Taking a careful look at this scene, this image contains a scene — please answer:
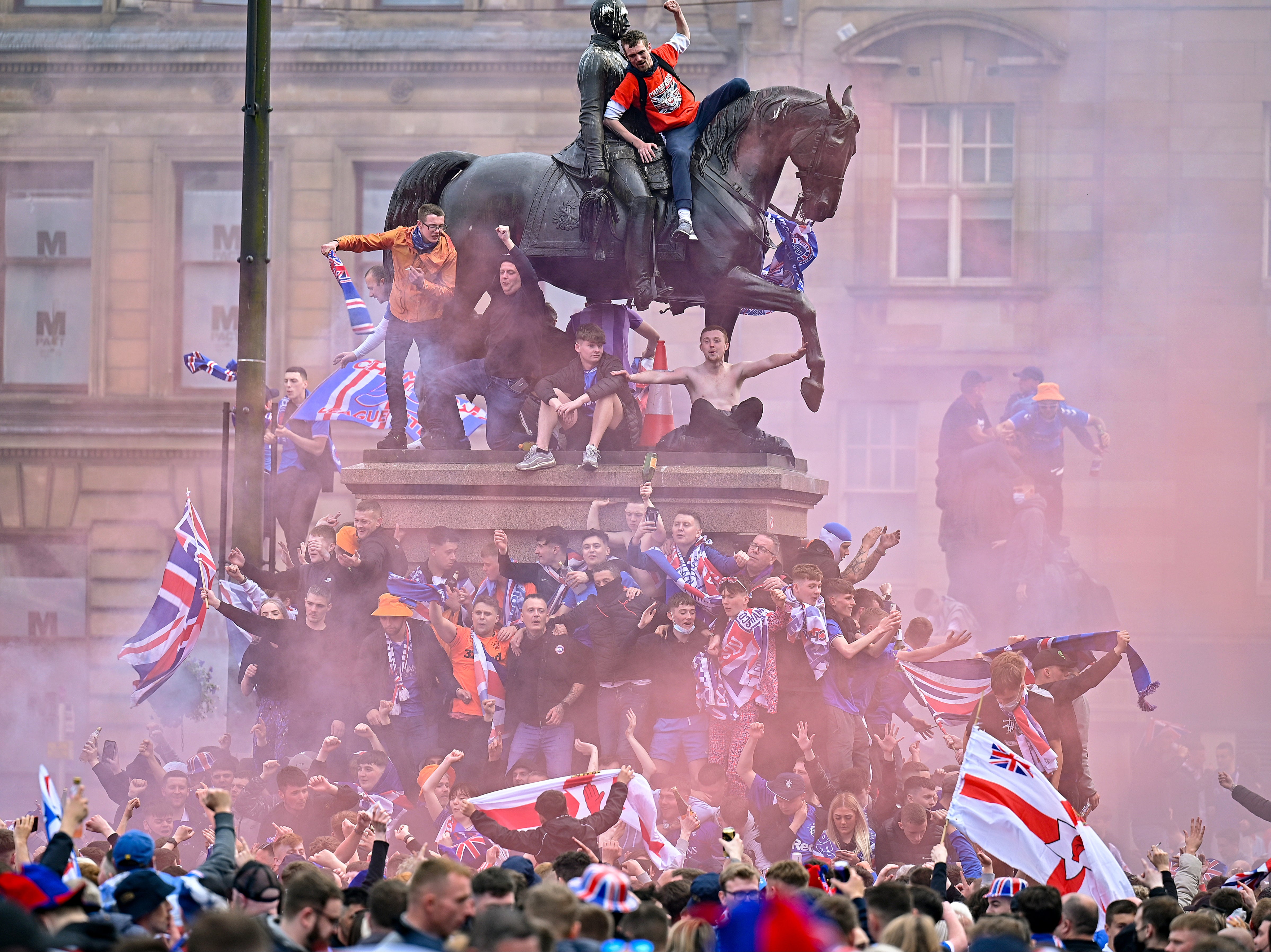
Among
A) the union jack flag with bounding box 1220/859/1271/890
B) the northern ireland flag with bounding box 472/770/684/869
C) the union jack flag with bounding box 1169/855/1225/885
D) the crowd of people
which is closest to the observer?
the union jack flag with bounding box 1220/859/1271/890

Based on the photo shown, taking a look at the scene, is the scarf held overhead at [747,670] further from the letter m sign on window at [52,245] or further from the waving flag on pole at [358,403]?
the letter m sign on window at [52,245]

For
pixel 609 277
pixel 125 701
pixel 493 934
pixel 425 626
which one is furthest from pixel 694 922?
pixel 125 701

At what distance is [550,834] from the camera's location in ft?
26.4

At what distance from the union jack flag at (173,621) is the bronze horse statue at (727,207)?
2292 mm

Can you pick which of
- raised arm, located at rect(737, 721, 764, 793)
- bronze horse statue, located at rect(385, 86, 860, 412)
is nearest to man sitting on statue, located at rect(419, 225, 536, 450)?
bronze horse statue, located at rect(385, 86, 860, 412)

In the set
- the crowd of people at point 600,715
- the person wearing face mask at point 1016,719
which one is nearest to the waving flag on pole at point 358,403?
the crowd of people at point 600,715

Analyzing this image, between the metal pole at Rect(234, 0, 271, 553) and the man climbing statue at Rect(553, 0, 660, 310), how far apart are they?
212cm

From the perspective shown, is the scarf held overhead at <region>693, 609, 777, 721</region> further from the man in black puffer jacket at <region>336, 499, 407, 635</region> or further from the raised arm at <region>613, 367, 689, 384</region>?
the man in black puffer jacket at <region>336, 499, 407, 635</region>

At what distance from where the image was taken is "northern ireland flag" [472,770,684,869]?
8484 mm

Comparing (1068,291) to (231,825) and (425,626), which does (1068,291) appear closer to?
(425,626)

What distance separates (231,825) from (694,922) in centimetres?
191

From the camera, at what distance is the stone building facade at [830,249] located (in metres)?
18.5

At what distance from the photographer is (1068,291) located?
781 inches

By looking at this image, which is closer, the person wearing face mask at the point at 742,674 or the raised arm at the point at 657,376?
the person wearing face mask at the point at 742,674
